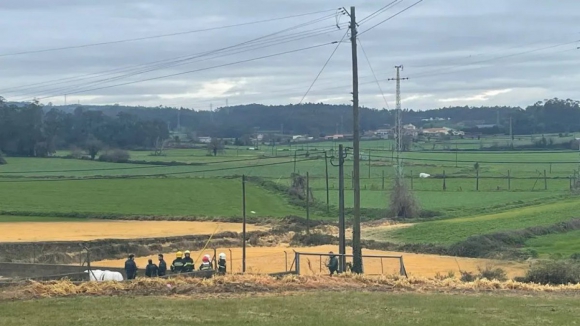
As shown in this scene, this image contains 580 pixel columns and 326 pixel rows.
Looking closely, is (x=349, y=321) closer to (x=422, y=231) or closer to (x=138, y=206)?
(x=422, y=231)

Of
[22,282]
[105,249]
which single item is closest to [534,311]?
[22,282]

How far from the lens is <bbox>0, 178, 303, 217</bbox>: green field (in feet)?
243

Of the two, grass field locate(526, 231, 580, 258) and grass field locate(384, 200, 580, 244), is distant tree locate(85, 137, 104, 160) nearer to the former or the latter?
grass field locate(384, 200, 580, 244)

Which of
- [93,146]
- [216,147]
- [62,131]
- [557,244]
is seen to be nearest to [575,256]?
[557,244]

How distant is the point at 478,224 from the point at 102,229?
26.9m

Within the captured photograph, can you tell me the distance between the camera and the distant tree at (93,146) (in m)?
93.8

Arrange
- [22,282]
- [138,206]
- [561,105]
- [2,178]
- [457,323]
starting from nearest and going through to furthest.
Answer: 1. [457,323]
2. [22,282]
3. [138,206]
4. [2,178]
5. [561,105]

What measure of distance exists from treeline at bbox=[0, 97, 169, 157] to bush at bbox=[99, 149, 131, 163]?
1.01 m

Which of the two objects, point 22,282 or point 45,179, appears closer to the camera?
point 22,282

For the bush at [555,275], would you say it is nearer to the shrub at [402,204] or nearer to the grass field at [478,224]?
the grass field at [478,224]

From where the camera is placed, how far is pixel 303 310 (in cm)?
1805

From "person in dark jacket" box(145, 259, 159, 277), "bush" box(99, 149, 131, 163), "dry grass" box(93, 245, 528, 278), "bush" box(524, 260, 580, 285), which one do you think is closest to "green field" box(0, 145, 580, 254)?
"bush" box(99, 149, 131, 163)

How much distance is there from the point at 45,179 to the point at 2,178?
4.53 meters

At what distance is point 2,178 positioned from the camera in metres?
92.1
